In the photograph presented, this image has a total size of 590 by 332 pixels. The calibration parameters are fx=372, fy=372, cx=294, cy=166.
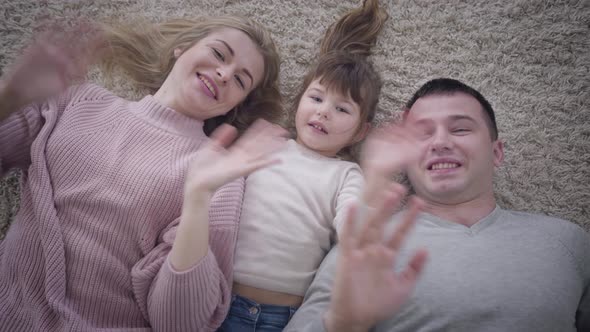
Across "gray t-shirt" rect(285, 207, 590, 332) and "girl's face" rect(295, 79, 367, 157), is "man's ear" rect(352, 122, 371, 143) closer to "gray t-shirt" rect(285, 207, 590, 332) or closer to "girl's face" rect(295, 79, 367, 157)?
"girl's face" rect(295, 79, 367, 157)

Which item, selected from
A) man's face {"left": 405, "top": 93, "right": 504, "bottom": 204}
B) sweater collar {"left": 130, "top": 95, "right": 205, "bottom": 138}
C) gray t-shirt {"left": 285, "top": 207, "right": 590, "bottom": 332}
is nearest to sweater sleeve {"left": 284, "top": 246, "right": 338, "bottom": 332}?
gray t-shirt {"left": 285, "top": 207, "right": 590, "bottom": 332}

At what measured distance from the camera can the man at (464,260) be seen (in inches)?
30.3

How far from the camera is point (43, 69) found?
68 cm

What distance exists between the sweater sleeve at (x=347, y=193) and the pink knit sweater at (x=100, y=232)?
0.87ft

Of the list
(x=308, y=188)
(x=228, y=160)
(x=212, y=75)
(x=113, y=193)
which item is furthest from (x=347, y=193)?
(x=113, y=193)

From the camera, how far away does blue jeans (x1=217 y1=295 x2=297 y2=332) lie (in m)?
0.91

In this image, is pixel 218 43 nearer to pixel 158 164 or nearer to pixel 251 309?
pixel 158 164

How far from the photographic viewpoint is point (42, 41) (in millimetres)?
670

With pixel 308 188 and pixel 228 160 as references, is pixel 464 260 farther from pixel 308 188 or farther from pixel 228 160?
pixel 228 160

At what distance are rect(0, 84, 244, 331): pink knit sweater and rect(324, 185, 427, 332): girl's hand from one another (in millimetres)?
333

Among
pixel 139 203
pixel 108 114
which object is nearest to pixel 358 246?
pixel 139 203

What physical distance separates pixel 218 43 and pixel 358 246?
0.72 m

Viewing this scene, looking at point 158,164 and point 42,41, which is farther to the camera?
point 158,164

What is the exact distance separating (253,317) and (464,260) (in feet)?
1.70
